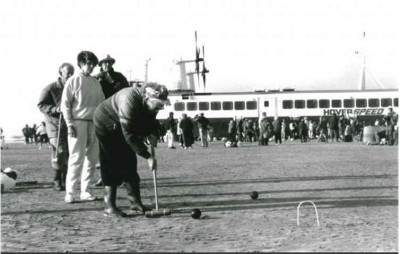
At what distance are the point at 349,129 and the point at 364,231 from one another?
33316 mm

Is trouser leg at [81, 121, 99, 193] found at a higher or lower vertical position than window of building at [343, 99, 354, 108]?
lower

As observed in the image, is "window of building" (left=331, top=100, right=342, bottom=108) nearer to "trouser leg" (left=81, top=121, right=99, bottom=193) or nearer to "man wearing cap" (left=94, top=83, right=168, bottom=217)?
"trouser leg" (left=81, top=121, right=99, bottom=193)

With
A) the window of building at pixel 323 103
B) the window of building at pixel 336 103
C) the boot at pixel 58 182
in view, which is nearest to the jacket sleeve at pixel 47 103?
the boot at pixel 58 182

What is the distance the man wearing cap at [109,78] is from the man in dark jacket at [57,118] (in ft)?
1.56

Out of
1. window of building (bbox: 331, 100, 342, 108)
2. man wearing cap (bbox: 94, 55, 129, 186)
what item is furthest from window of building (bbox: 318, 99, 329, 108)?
man wearing cap (bbox: 94, 55, 129, 186)

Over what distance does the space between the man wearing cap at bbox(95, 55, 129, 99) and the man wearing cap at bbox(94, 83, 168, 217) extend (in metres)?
2.43

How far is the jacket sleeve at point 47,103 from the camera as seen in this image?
9156mm

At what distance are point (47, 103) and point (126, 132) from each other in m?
3.33

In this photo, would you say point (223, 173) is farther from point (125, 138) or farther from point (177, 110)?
point (177, 110)

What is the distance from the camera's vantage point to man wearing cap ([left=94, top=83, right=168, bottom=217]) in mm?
6262

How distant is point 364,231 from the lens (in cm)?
549

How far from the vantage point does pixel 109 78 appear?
9.30m

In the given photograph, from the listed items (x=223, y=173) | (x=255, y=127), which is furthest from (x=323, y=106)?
(x=223, y=173)

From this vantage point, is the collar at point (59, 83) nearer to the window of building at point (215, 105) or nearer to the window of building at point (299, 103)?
the window of building at point (299, 103)
